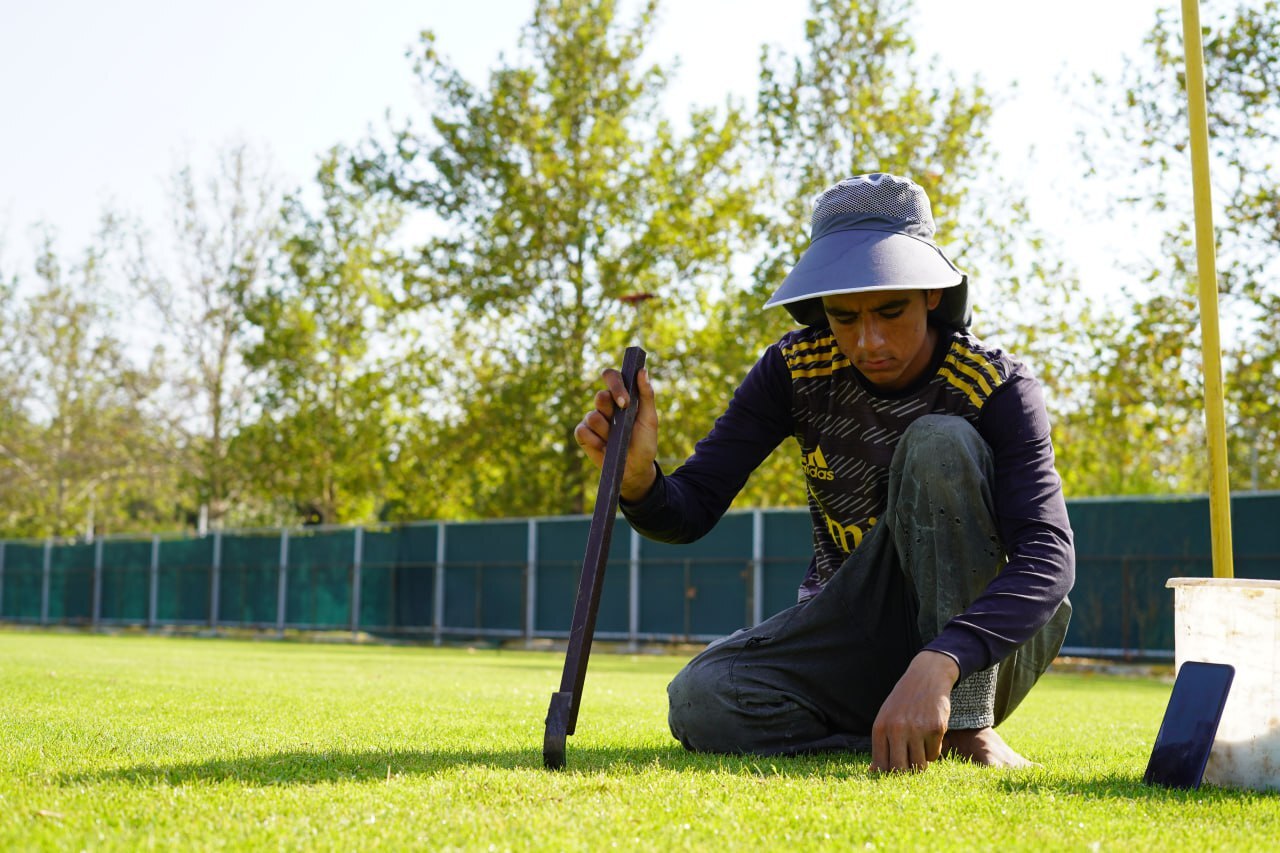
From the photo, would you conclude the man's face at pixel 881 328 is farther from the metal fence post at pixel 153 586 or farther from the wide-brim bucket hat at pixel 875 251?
the metal fence post at pixel 153 586

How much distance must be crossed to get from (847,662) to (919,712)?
93 centimetres

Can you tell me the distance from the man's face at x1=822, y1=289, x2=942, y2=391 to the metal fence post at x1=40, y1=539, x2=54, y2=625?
35.1 m

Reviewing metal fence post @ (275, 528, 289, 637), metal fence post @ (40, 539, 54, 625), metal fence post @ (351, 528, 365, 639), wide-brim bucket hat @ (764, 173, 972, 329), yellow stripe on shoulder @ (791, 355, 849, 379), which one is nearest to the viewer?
wide-brim bucket hat @ (764, 173, 972, 329)

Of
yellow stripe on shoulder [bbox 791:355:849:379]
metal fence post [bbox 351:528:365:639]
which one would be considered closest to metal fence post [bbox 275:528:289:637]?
metal fence post [bbox 351:528:365:639]

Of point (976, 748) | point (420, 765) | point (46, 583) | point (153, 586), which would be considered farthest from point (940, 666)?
point (46, 583)

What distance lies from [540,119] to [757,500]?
9.26 metres

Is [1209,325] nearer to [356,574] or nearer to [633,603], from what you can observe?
[633,603]

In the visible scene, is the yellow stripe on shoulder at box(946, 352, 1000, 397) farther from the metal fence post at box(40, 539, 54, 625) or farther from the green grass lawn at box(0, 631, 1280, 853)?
the metal fence post at box(40, 539, 54, 625)

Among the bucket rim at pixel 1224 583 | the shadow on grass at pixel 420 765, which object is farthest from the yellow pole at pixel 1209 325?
the shadow on grass at pixel 420 765

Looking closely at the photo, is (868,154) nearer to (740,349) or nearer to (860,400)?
(740,349)

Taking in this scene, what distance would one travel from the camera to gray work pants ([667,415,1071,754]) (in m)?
3.77

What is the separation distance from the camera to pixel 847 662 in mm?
4086

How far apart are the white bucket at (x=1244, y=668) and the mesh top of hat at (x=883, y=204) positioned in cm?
117

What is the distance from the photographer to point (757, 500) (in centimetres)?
2934
